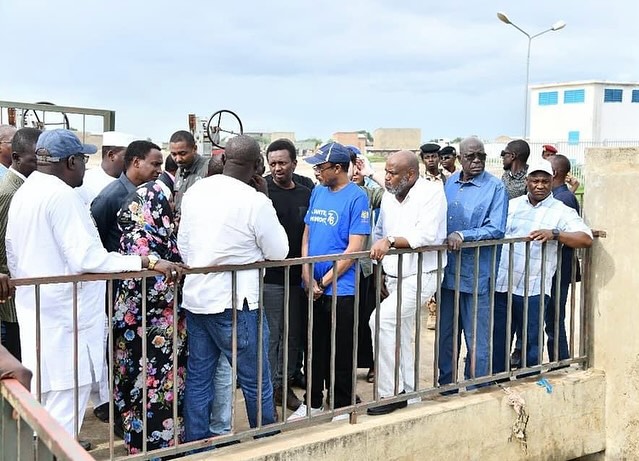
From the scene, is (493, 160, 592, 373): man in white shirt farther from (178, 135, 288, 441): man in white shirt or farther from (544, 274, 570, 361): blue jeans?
(178, 135, 288, 441): man in white shirt

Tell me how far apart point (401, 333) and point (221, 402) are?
1170 millimetres

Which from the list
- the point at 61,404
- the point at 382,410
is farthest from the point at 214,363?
the point at 382,410

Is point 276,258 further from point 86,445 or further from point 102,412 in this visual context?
point 102,412

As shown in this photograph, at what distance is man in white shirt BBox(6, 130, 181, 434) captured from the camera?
3.56m

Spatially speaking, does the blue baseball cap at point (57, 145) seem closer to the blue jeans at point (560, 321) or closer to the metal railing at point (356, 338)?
the metal railing at point (356, 338)

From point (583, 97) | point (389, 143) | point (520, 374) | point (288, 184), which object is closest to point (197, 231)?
point (288, 184)

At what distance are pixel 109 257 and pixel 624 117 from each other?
5105 cm

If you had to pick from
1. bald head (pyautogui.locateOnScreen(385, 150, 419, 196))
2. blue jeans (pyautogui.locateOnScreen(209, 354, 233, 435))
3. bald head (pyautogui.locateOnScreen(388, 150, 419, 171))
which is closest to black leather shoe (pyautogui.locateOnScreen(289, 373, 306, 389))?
blue jeans (pyautogui.locateOnScreen(209, 354, 233, 435))

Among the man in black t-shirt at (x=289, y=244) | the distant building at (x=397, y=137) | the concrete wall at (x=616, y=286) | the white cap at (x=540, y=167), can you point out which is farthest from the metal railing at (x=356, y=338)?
the distant building at (x=397, y=137)

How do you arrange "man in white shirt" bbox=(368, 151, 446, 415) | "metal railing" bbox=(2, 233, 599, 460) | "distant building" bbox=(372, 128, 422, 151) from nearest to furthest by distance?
1. "metal railing" bbox=(2, 233, 599, 460)
2. "man in white shirt" bbox=(368, 151, 446, 415)
3. "distant building" bbox=(372, 128, 422, 151)

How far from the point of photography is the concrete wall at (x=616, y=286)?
197 inches

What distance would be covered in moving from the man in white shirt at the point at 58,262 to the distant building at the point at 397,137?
38478mm

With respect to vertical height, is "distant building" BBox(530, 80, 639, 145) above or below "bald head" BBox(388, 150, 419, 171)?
above

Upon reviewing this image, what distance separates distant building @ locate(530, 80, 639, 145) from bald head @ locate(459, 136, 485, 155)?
45.2 metres
